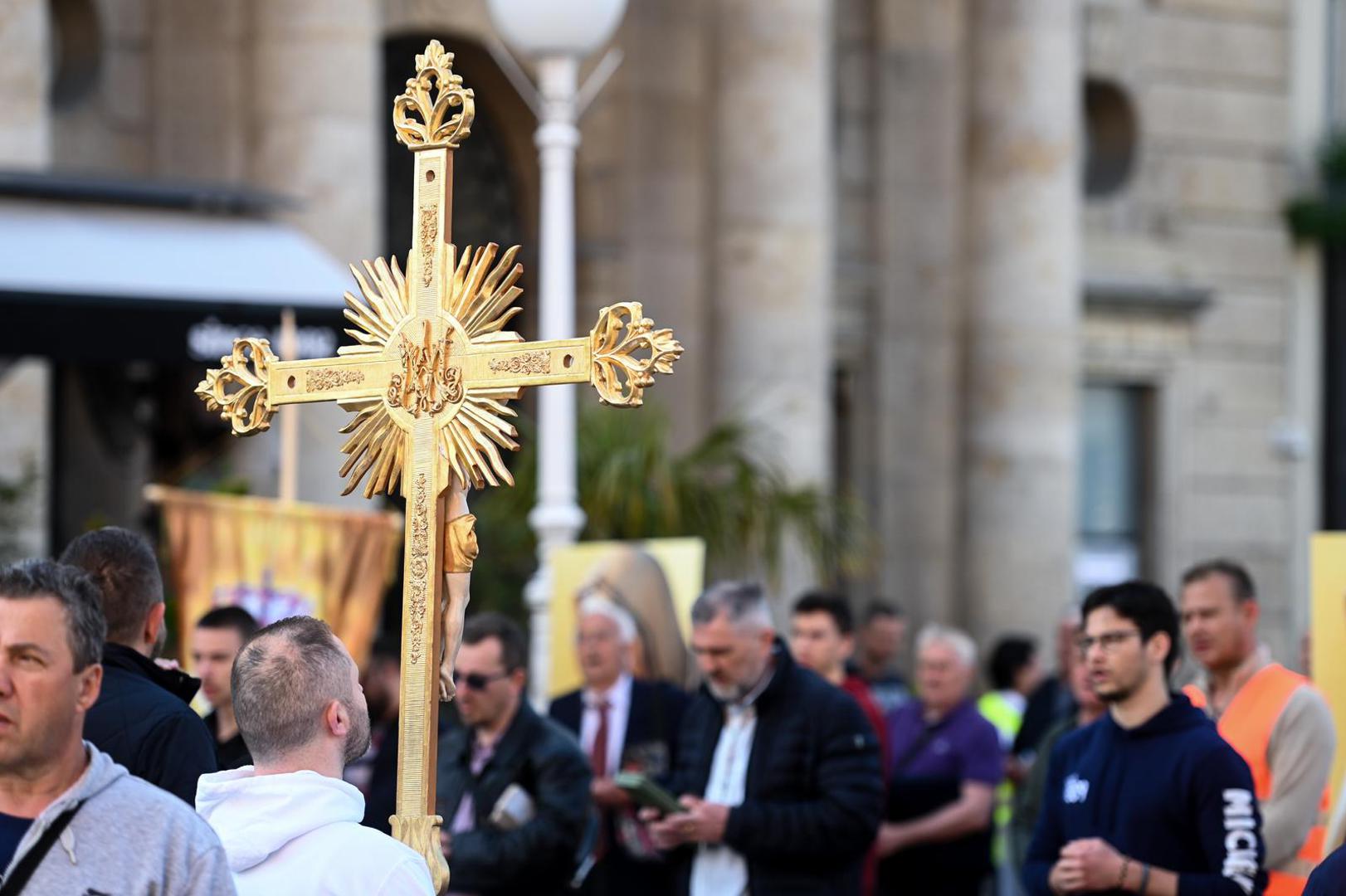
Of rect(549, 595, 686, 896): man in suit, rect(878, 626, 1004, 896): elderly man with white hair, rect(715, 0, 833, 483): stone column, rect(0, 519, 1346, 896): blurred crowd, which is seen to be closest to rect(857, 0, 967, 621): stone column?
rect(715, 0, 833, 483): stone column

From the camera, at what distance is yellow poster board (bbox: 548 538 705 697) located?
10383 mm

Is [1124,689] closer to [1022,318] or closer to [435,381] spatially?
[435,381]

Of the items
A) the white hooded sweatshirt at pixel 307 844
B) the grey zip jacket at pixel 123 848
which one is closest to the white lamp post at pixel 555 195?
the white hooded sweatshirt at pixel 307 844

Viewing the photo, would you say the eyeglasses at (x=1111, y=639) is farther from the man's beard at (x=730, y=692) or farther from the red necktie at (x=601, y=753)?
the red necktie at (x=601, y=753)

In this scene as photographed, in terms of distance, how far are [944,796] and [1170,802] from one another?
13.8ft

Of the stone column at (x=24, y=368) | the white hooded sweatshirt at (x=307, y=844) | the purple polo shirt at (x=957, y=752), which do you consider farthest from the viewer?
the stone column at (x=24, y=368)

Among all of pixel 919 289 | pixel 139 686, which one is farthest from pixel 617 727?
pixel 919 289

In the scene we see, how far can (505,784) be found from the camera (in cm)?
789

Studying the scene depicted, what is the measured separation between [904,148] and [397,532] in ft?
36.9

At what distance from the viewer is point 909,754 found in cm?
1126

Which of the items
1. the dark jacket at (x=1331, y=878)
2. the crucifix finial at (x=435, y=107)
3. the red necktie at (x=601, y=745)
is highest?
the crucifix finial at (x=435, y=107)

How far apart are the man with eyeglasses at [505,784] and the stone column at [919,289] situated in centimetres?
1324

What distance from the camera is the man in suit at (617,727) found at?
9375mm

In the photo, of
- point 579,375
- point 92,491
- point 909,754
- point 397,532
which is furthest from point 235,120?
point 579,375
